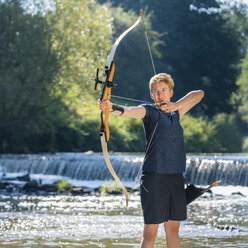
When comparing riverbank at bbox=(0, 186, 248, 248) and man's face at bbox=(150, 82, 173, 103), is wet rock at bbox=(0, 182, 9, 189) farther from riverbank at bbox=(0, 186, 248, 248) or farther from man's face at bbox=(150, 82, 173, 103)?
man's face at bbox=(150, 82, 173, 103)

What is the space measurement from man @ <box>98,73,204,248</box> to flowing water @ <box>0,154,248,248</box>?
2.54 m

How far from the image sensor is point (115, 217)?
10.7 metres

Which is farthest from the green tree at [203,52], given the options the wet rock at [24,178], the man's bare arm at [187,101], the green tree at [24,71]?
the man's bare arm at [187,101]

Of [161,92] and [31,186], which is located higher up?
[161,92]

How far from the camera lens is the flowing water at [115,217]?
807 centimetres

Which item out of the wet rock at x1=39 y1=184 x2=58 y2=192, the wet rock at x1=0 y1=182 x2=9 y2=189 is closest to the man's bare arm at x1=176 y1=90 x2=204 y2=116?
the wet rock at x1=39 y1=184 x2=58 y2=192

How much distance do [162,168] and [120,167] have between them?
1465 cm

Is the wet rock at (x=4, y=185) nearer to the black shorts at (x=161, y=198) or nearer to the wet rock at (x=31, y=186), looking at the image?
the wet rock at (x=31, y=186)

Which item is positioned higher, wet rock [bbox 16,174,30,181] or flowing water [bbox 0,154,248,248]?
flowing water [bbox 0,154,248,248]

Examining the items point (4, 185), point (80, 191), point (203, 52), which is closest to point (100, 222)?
point (80, 191)

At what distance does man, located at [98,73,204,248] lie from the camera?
5062 millimetres

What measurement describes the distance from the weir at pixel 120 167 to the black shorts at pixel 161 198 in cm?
1204

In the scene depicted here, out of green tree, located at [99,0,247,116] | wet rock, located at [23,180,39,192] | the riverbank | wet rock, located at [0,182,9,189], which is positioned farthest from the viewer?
green tree, located at [99,0,247,116]

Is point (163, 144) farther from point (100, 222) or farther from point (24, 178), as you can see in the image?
point (24, 178)
